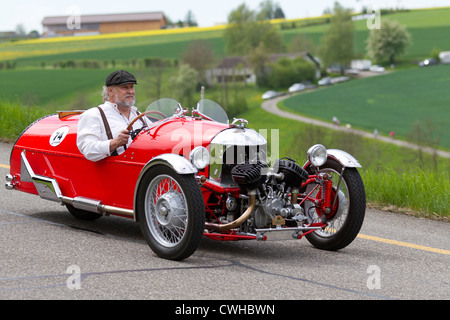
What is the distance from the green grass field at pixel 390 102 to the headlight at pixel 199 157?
5139 cm

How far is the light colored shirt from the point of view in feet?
21.7

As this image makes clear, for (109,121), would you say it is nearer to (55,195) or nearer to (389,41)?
(55,195)

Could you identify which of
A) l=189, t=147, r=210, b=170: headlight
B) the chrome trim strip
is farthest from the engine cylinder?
the chrome trim strip

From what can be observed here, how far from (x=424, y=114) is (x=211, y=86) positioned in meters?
21.9

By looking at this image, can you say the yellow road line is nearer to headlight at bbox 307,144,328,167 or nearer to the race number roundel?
headlight at bbox 307,144,328,167

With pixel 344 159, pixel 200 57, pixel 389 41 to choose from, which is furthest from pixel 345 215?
pixel 389 41

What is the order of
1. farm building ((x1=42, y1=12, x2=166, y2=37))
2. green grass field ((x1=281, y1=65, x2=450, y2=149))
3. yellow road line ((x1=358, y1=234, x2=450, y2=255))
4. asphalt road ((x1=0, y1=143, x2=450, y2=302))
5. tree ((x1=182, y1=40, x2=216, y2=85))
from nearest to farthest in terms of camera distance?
asphalt road ((x1=0, y1=143, x2=450, y2=302)) → yellow road line ((x1=358, y1=234, x2=450, y2=255)) → green grass field ((x1=281, y1=65, x2=450, y2=149)) → tree ((x1=182, y1=40, x2=216, y2=85)) → farm building ((x1=42, y1=12, x2=166, y2=37))

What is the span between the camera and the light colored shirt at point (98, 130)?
6621 mm

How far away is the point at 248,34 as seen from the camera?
9756 cm

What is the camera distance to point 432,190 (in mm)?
9070

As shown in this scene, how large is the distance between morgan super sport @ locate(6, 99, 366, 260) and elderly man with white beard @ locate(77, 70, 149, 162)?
0.13m

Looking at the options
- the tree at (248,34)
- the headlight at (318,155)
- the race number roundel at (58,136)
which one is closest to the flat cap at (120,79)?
the race number roundel at (58,136)

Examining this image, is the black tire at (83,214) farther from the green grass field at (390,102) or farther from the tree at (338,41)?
the tree at (338,41)
